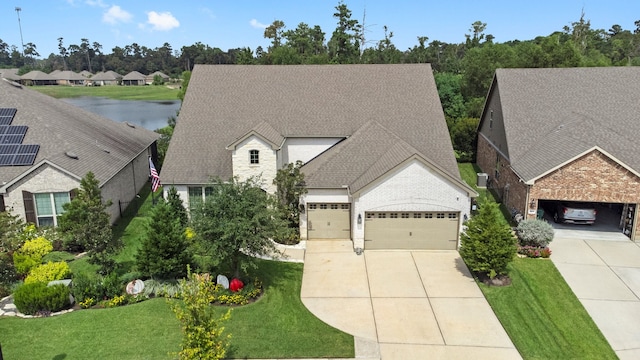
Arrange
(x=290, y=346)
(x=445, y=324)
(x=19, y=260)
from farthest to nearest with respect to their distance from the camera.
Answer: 1. (x=19, y=260)
2. (x=445, y=324)
3. (x=290, y=346)

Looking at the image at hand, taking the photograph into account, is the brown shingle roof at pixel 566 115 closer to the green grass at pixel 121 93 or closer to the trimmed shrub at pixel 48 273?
the trimmed shrub at pixel 48 273

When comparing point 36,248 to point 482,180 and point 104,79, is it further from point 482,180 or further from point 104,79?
point 104,79

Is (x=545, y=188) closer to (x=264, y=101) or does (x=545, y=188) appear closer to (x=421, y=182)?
(x=421, y=182)

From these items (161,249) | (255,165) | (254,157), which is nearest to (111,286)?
(161,249)

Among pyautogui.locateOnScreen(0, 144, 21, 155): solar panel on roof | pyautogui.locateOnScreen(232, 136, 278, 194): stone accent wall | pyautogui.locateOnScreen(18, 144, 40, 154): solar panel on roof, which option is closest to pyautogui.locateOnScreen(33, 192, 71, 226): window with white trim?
pyautogui.locateOnScreen(18, 144, 40, 154): solar panel on roof

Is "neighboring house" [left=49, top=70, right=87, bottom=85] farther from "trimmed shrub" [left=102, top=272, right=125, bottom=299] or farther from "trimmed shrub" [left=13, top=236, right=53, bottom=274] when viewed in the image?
"trimmed shrub" [left=102, top=272, right=125, bottom=299]

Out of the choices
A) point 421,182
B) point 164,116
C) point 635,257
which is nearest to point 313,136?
point 421,182
